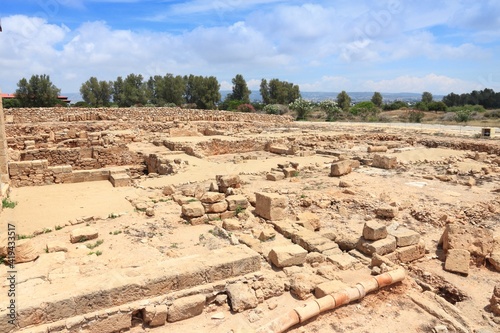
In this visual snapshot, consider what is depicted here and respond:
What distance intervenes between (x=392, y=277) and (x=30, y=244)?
5944 millimetres

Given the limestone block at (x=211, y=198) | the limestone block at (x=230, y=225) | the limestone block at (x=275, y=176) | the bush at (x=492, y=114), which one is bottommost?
the limestone block at (x=230, y=225)

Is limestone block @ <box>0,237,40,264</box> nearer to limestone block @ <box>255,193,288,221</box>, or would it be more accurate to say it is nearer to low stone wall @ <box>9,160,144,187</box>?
limestone block @ <box>255,193,288,221</box>

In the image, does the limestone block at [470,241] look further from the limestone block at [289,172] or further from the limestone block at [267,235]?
the limestone block at [289,172]

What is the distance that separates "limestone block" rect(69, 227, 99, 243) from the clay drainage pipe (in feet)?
14.0

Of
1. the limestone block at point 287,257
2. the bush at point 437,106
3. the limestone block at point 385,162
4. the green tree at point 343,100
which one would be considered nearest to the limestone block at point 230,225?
the limestone block at point 287,257

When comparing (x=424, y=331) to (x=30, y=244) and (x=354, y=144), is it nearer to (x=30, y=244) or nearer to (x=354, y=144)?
(x=30, y=244)

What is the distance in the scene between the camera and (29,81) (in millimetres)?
41812

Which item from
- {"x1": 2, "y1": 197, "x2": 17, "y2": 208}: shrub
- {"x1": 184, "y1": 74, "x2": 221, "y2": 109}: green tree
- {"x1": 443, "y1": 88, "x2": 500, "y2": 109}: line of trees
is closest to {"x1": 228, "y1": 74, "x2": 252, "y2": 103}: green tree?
{"x1": 184, "y1": 74, "x2": 221, "y2": 109}: green tree

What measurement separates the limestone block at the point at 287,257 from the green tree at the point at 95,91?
51.3 m

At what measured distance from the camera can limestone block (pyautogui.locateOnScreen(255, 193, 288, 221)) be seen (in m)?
8.48

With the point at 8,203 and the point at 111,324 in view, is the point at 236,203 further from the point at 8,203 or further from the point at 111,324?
the point at 8,203

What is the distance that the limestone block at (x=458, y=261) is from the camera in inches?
257

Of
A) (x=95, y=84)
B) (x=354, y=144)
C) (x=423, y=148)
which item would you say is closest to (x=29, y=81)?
(x=95, y=84)

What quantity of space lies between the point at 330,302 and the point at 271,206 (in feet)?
11.9
